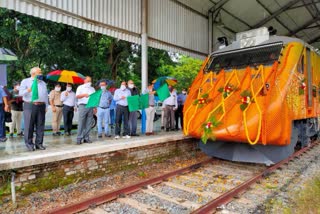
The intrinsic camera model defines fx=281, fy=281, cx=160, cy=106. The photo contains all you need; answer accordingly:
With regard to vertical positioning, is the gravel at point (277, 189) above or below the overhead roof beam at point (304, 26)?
below

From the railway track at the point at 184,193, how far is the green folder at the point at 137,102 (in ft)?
8.24

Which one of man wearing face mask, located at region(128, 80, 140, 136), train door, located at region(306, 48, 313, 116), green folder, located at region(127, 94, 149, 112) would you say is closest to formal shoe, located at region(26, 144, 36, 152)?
green folder, located at region(127, 94, 149, 112)

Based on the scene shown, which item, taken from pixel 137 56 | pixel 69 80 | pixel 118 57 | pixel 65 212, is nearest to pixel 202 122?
pixel 65 212

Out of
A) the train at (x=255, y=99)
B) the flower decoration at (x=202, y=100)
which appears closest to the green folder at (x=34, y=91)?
the train at (x=255, y=99)

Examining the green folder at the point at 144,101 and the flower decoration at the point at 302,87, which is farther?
the green folder at the point at 144,101

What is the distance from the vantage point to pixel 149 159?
7.36 meters

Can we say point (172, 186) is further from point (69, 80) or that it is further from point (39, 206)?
point (69, 80)

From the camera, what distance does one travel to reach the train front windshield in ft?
21.8

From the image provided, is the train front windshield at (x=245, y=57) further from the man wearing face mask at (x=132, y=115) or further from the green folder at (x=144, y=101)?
the man wearing face mask at (x=132, y=115)

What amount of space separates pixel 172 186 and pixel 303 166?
3670 mm

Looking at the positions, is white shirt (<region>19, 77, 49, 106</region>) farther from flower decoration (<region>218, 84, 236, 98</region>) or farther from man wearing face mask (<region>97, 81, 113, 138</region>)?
flower decoration (<region>218, 84, 236, 98</region>)

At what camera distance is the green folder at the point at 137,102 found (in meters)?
7.94

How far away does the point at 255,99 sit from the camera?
564 centimetres

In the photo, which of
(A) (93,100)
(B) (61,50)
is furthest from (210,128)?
(B) (61,50)
